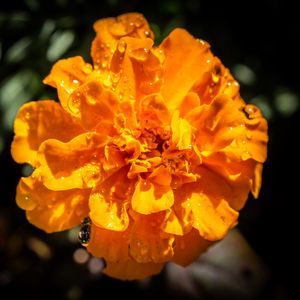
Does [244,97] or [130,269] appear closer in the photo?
[130,269]

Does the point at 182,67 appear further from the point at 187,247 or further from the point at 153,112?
the point at 187,247

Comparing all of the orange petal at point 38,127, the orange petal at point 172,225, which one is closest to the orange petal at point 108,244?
the orange petal at point 172,225

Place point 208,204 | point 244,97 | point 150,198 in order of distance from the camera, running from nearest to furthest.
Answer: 1. point 150,198
2. point 208,204
3. point 244,97

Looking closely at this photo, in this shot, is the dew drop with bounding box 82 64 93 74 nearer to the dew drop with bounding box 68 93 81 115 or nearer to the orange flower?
the orange flower

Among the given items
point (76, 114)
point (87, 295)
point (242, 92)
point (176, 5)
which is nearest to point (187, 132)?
point (76, 114)

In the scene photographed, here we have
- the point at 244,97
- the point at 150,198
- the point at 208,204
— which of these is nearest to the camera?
the point at 150,198

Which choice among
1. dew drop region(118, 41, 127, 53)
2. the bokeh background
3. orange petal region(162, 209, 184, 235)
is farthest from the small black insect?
the bokeh background

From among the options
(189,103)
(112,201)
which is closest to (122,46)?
(189,103)
